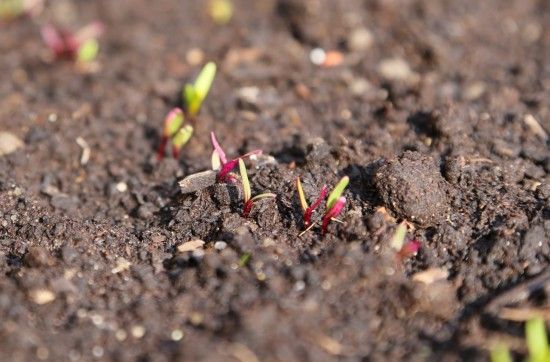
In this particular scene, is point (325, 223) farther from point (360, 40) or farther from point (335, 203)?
point (360, 40)

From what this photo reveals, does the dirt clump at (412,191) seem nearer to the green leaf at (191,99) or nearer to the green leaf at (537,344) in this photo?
the green leaf at (537,344)

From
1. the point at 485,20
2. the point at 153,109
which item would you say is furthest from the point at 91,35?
the point at 485,20

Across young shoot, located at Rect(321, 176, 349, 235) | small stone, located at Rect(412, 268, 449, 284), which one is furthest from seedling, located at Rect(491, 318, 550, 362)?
young shoot, located at Rect(321, 176, 349, 235)

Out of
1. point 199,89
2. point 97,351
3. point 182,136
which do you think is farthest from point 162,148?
point 97,351

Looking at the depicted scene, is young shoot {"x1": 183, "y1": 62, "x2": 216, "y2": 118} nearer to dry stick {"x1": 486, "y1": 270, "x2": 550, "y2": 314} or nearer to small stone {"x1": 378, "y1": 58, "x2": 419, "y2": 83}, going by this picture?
small stone {"x1": 378, "y1": 58, "x2": 419, "y2": 83}

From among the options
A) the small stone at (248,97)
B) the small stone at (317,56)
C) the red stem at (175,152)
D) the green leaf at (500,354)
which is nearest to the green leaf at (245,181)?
the red stem at (175,152)
